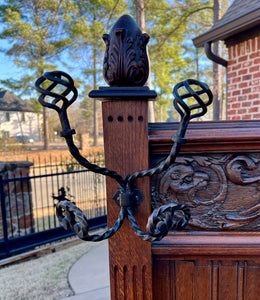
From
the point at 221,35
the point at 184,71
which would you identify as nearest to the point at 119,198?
the point at 221,35

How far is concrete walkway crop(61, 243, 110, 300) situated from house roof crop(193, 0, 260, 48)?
2947 mm

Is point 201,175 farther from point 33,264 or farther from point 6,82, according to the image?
point 6,82

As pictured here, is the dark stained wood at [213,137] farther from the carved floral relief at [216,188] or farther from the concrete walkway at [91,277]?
the concrete walkway at [91,277]

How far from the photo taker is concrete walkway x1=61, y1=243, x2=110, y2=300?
1966 millimetres

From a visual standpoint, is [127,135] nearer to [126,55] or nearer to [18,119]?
[126,55]

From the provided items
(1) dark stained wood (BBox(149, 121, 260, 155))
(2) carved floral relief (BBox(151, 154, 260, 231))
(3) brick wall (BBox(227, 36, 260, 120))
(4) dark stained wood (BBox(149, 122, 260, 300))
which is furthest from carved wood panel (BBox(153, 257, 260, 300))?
(3) brick wall (BBox(227, 36, 260, 120))

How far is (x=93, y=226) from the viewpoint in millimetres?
3531

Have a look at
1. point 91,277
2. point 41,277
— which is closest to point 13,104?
point 41,277

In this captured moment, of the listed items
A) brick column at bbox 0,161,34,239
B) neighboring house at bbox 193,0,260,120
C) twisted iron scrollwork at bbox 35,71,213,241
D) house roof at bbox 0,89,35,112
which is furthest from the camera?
house roof at bbox 0,89,35,112

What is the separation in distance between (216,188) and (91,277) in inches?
83.6

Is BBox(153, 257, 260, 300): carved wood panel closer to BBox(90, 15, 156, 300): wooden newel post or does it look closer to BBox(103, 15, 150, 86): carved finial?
BBox(90, 15, 156, 300): wooden newel post

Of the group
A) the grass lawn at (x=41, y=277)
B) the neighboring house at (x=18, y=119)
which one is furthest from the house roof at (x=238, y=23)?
the neighboring house at (x=18, y=119)

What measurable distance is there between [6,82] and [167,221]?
1373 cm

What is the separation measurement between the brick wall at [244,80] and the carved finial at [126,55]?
8.04 ft
